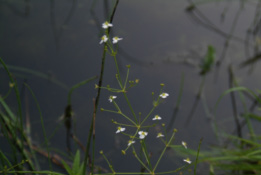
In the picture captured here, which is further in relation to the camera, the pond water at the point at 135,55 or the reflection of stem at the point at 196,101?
the reflection of stem at the point at 196,101

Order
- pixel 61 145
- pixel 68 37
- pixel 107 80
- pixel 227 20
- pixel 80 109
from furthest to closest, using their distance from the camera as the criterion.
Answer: pixel 227 20
pixel 68 37
pixel 107 80
pixel 80 109
pixel 61 145

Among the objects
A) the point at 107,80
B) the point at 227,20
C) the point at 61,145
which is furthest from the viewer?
the point at 227,20

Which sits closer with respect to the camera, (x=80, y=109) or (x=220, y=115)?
(x=80, y=109)

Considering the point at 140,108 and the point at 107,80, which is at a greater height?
the point at 107,80

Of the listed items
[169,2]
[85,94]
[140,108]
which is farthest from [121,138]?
[169,2]

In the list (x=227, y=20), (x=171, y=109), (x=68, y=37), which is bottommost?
(x=171, y=109)

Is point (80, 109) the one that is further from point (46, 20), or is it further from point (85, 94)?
point (46, 20)

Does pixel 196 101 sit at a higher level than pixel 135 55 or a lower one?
lower

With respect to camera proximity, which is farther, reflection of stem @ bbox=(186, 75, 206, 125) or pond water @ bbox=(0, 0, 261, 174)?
reflection of stem @ bbox=(186, 75, 206, 125)
